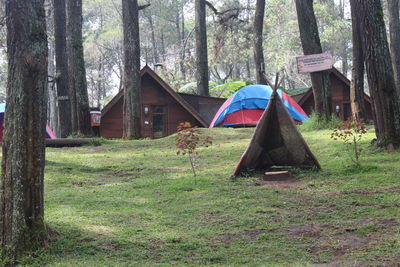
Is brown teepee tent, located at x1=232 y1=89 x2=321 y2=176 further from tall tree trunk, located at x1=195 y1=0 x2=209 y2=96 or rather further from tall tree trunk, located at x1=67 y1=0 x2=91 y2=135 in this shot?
tall tree trunk, located at x1=195 y1=0 x2=209 y2=96

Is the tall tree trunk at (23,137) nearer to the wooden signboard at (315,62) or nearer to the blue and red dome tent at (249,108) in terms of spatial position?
the wooden signboard at (315,62)

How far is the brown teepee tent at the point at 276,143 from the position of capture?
8788mm

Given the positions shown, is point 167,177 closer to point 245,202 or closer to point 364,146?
point 245,202

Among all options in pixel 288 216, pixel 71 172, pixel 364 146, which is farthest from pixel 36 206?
pixel 364 146

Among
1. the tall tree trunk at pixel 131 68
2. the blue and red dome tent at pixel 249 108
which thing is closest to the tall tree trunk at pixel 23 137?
the tall tree trunk at pixel 131 68

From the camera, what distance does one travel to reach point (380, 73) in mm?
9062

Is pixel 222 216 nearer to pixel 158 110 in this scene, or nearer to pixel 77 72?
pixel 77 72

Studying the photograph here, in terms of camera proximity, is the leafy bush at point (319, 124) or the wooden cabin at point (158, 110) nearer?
the leafy bush at point (319, 124)

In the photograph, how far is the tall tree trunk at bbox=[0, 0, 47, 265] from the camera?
4.90m

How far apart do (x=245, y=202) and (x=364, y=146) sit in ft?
14.8

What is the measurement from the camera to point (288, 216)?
6.14 meters

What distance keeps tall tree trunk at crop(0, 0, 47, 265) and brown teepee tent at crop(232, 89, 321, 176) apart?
14.1ft

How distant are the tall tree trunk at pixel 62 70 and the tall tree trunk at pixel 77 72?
2.65 m

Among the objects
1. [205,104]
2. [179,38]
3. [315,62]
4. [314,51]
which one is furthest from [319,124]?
[179,38]
